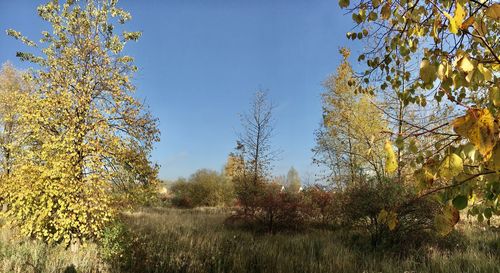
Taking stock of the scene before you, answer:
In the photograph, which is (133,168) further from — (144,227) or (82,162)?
(144,227)

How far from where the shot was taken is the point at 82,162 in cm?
625

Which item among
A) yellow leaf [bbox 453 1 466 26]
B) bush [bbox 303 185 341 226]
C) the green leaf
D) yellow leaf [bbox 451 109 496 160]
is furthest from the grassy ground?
yellow leaf [bbox 453 1 466 26]

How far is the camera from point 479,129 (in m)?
0.89

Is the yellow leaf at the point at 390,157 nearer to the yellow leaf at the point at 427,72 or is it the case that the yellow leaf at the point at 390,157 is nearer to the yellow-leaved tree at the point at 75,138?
the yellow leaf at the point at 427,72

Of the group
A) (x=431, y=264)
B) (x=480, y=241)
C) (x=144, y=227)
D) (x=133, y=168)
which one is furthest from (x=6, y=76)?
(x=480, y=241)

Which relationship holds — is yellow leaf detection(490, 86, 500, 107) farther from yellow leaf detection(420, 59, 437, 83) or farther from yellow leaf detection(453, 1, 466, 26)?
yellow leaf detection(453, 1, 466, 26)

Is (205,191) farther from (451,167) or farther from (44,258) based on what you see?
(451,167)

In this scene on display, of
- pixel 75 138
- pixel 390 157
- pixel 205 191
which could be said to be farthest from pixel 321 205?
pixel 205 191

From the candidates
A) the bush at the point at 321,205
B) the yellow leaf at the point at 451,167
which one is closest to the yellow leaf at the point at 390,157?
the yellow leaf at the point at 451,167

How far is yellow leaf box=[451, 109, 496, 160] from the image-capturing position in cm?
88

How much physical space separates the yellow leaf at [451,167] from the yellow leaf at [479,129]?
0.57ft

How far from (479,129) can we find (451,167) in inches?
9.1

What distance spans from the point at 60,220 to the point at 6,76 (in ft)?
47.6

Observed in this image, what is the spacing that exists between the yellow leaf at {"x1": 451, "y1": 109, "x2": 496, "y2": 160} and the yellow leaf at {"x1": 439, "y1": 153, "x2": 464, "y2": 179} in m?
0.17
